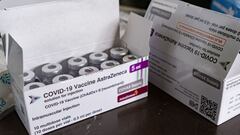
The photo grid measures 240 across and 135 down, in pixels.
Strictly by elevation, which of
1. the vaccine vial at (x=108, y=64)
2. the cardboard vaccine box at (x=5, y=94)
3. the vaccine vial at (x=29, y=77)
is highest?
the vaccine vial at (x=108, y=64)

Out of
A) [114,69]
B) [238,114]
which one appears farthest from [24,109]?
[238,114]

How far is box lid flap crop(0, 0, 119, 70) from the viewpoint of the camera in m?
0.62

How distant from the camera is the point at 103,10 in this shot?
723 millimetres

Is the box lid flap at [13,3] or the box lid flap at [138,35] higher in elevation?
the box lid flap at [13,3]

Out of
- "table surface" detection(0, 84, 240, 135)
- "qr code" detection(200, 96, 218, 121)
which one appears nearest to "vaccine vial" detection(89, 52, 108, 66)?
"table surface" detection(0, 84, 240, 135)

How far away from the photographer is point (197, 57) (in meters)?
0.64

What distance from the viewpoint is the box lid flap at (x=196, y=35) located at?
0.60m

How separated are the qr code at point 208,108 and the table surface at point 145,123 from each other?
15 mm

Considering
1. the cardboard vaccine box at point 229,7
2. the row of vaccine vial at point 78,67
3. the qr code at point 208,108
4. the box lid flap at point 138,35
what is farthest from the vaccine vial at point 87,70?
the cardboard vaccine box at point 229,7

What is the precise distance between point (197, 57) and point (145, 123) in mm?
166

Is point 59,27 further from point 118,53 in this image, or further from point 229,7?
point 229,7

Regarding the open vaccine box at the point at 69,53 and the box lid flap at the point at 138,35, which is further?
the box lid flap at the point at 138,35

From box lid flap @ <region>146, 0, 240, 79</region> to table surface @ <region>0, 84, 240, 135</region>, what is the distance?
0.11m

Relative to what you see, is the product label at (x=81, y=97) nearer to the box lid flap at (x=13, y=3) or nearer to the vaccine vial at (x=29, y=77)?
the vaccine vial at (x=29, y=77)
